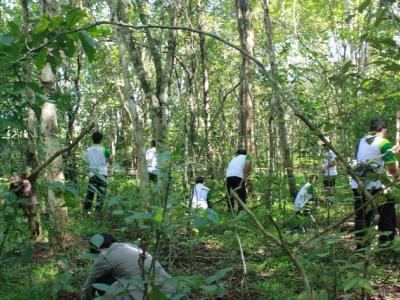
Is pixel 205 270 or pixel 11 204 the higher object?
pixel 11 204

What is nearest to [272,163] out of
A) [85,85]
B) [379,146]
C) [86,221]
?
[379,146]

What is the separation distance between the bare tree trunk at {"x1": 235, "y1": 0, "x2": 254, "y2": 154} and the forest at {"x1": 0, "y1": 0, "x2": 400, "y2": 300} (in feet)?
0.12

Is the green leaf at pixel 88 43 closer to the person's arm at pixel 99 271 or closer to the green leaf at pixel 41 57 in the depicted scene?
the green leaf at pixel 41 57

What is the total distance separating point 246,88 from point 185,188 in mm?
6745

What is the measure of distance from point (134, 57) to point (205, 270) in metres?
3.06

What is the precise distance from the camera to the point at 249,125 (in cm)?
1179

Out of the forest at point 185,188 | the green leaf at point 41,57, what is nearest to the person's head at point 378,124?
the forest at point 185,188

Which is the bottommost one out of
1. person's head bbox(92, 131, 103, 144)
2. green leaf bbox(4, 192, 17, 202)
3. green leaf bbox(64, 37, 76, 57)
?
green leaf bbox(4, 192, 17, 202)

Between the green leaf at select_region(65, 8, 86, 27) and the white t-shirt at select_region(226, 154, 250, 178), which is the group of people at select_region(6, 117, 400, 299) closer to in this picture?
the white t-shirt at select_region(226, 154, 250, 178)

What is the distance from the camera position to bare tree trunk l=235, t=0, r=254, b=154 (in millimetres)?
11406

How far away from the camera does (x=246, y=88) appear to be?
11859 mm

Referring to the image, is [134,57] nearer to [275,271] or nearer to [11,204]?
[275,271]

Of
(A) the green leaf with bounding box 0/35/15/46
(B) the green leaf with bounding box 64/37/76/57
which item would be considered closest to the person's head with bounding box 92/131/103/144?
(B) the green leaf with bounding box 64/37/76/57

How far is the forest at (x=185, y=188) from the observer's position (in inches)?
91.9
